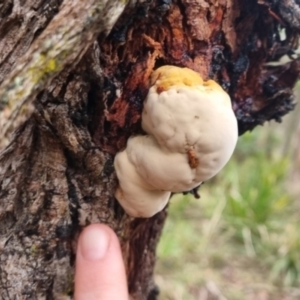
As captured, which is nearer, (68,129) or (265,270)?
(68,129)

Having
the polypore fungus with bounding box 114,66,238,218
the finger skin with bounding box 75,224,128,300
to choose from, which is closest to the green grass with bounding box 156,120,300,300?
the finger skin with bounding box 75,224,128,300

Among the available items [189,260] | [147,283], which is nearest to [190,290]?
[189,260]

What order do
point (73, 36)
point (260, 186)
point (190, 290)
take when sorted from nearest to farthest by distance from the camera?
point (73, 36) → point (190, 290) → point (260, 186)

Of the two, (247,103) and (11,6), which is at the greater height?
(11,6)

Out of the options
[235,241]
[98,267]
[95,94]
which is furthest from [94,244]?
[235,241]

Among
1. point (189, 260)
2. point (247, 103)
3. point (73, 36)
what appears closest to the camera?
point (73, 36)

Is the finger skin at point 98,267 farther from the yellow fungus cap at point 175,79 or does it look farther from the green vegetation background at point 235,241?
the green vegetation background at point 235,241

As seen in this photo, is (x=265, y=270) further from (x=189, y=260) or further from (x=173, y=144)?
(x=173, y=144)
